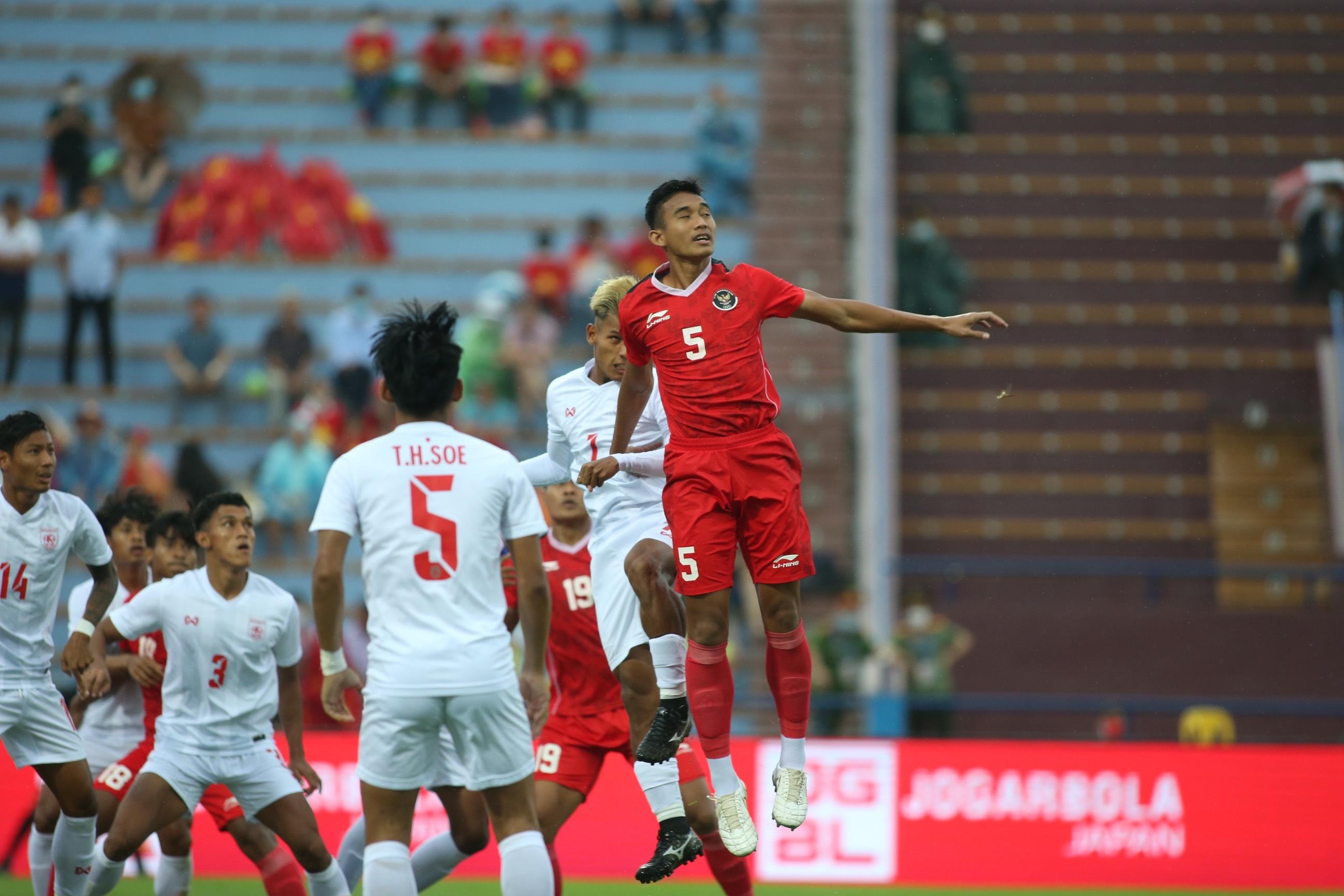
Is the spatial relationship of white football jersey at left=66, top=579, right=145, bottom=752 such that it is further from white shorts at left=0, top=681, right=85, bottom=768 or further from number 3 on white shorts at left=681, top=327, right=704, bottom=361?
number 3 on white shorts at left=681, top=327, right=704, bottom=361

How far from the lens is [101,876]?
8.35 m

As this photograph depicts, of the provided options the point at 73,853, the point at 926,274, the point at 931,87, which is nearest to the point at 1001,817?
the point at 73,853

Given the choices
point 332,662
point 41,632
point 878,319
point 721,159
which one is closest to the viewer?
point 332,662

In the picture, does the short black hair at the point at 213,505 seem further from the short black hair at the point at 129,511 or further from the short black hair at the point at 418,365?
the short black hair at the point at 418,365

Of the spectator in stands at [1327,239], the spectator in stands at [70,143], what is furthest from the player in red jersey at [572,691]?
the spectator in stands at [70,143]

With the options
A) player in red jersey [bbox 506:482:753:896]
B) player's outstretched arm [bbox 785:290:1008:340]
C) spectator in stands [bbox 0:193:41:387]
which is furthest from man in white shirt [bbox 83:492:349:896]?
spectator in stands [bbox 0:193:41:387]

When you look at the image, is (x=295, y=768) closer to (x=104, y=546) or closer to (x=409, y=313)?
(x=104, y=546)

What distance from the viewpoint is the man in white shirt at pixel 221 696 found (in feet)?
26.2

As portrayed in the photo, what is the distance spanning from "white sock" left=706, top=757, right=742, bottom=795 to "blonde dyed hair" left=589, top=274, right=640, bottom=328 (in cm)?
219

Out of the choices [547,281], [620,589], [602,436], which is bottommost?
[620,589]

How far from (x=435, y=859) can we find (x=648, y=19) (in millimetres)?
16808

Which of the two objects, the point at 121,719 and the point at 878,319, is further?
the point at 121,719

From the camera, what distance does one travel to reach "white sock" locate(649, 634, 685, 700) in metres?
7.58

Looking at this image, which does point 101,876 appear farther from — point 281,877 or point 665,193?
point 665,193
